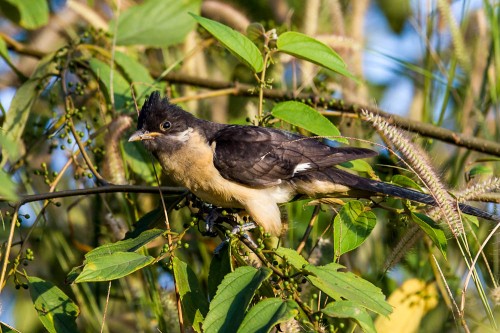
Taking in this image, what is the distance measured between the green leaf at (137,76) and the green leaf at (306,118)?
108cm

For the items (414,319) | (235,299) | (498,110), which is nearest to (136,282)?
(414,319)

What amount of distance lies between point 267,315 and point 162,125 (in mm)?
2033

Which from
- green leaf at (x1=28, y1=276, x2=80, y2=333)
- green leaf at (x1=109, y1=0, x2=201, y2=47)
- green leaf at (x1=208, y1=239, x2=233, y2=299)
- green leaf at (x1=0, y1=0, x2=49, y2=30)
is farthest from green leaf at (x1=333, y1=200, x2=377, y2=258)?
green leaf at (x1=0, y1=0, x2=49, y2=30)

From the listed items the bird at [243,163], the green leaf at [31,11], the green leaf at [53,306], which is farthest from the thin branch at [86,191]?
the green leaf at [31,11]

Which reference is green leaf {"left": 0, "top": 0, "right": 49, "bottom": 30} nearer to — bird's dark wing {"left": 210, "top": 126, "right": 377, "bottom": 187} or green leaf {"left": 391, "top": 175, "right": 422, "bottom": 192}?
bird's dark wing {"left": 210, "top": 126, "right": 377, "bottom": 187}

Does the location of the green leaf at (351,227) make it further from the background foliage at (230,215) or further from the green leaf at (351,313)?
the green leaf at (351,313)

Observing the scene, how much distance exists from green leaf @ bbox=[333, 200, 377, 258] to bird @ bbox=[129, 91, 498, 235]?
0.79 metres

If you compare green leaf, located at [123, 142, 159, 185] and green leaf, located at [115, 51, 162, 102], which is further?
green leaf, located at [115, 51, 162, 102]

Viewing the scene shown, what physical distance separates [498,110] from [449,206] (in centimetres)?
177

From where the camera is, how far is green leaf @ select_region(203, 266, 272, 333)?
2574mm

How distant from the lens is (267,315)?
2486mm

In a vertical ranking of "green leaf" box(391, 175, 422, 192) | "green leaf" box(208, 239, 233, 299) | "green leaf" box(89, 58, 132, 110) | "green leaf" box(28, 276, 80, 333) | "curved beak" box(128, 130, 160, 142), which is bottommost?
"green leaf" box(28, 276, 80, 333)

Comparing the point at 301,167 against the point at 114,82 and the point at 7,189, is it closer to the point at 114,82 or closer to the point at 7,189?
the point at 114,82

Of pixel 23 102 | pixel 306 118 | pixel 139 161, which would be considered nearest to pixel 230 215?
pixel 139 161
